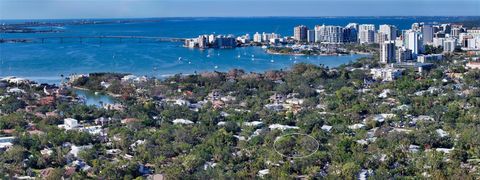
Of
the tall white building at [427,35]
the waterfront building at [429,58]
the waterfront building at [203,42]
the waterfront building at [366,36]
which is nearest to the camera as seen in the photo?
the waterfront building at [429,58]

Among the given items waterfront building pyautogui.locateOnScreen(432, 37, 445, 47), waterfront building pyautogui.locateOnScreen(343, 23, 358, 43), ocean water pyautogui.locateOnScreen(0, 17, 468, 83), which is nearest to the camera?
ocean water pyautogui.locateOnScreen(0, 17, 468, 83)

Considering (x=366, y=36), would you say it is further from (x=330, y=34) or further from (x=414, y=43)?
(x=414, y=43)

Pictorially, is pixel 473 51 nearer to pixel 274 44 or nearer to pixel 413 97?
pixel 274 44

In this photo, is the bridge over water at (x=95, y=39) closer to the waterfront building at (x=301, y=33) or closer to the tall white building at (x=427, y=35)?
the waterfront building at (x=301, y=33)

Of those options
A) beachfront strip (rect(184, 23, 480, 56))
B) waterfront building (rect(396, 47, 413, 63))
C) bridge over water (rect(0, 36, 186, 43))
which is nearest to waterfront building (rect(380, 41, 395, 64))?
waterfront building (rect(396, 47, 413, 63))

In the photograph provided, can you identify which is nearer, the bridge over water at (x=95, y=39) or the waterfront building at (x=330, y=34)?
the waterfront building at (x=330, y=34)

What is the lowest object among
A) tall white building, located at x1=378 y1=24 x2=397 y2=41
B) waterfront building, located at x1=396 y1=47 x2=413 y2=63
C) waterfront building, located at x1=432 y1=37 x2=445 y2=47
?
waterfront building, located at x1=396 y1=47 x2=413 y2=63

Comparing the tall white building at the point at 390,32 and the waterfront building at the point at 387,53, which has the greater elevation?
the tall white building at the point at 390,32

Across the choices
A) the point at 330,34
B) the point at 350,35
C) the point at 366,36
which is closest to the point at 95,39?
the point at 330,34

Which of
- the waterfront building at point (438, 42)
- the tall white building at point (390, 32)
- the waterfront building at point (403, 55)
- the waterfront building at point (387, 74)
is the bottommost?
the waterfront building at point (387, 74)

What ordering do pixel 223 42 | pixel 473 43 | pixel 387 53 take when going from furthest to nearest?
pixel 223 42 → pixel 473 43 → pixel 387 53

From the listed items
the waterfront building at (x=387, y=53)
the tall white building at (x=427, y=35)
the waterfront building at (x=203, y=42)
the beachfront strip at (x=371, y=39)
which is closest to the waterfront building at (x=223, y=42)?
the beachfront strip at (x=371, y=39)

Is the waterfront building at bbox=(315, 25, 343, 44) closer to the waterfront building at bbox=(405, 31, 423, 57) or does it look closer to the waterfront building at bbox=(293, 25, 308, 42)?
the waterfront building at bbox=(293, 25, 308, 42)
